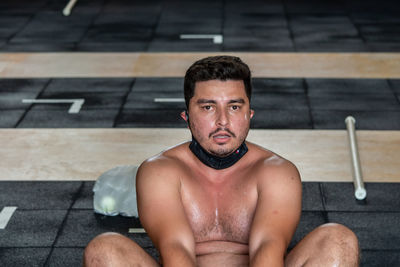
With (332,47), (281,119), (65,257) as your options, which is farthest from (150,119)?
(332,47)

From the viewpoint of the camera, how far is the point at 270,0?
1116 cm

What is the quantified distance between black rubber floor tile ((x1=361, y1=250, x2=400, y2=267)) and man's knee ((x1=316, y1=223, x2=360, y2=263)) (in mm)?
1079

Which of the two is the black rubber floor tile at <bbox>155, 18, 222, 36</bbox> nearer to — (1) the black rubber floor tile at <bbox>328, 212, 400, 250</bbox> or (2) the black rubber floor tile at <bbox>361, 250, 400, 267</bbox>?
(1) the black rubber floor tile at <bbox>328, 212, 400, 250</bbox>

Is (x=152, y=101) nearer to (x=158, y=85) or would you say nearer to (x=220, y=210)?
(x=158, y=85)

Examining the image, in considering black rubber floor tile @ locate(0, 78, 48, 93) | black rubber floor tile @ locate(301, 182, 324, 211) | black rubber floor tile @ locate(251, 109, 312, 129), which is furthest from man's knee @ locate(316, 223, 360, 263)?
black rubber floor tile @ locate(0, 78, 48, 93)

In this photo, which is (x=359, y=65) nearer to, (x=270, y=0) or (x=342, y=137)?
(x=342, y=137)

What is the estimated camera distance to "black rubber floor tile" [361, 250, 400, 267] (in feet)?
13.5

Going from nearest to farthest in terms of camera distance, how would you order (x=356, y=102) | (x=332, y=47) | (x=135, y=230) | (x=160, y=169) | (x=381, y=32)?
(x=160, y=169), (x=135, y=230), (x=356, y=102), (x=332, y=47), (x=381, y=32)

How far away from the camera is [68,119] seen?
6465 mm

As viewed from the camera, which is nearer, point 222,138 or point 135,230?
point 222,138

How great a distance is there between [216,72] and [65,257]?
1.68 m

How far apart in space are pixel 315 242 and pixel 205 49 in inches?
220

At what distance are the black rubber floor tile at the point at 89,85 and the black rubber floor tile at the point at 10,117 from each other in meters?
0.66

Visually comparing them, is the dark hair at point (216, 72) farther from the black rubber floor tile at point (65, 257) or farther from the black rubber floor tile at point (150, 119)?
the black rubber floor tile at point (150, 119)
